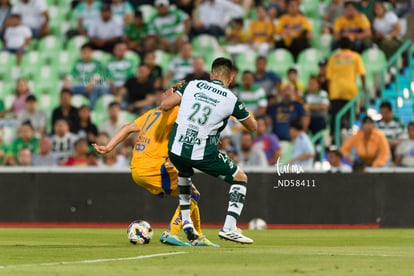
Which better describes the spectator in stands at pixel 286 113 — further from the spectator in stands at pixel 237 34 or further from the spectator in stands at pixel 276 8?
the spectator in stands at pixel 276 8

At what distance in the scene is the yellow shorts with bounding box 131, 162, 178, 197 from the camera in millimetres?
13523

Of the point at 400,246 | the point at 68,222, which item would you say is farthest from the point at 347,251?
the point at 68,222

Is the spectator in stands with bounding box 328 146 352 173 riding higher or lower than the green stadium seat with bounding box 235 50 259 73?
lower

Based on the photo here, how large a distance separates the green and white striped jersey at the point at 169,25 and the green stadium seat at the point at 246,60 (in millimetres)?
1625

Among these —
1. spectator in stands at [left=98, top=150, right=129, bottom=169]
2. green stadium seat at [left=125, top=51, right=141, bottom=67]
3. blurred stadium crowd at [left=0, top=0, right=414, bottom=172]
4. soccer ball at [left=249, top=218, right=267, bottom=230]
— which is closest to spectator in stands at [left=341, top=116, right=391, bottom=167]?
blurred stadium crowd at [left=0, top=0, right=414, bottom=172]

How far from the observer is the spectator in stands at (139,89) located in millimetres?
23016

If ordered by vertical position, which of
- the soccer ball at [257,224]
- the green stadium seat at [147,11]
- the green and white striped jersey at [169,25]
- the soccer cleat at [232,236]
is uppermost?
the green stadium seat at [147,11]

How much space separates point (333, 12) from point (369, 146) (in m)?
5.32

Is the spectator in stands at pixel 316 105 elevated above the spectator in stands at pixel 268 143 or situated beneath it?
elevated above

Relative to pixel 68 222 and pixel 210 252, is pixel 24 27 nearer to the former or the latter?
pixel 68 222

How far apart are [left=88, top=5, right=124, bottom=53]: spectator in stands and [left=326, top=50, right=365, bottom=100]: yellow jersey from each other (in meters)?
5.38

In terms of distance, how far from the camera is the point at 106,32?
25.5m

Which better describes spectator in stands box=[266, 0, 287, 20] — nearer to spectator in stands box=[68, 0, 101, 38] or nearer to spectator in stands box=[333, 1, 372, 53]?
spectator in stands box=[333, 1, 372, 53]

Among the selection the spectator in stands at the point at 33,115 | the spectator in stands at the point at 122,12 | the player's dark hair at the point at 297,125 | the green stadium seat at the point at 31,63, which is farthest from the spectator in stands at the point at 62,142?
the spectator in stands at the point at 122,12
